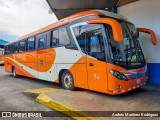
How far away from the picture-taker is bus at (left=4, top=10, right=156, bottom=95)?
20.5 feet

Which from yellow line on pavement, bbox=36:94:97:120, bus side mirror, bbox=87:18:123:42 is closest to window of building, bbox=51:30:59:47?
bus side mirror, bbox=87:18:123:42

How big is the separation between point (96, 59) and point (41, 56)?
4.25 m

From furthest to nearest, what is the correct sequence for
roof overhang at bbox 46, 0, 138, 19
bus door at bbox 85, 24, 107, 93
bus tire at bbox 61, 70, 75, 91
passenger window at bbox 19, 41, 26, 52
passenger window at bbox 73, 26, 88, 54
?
passenger window at bbox 19, 41, 26, 52, roof overhang at bbox 46, 0, 138, 19, bus tire at bbox 61, 70, 75, 91, passenger window at bbox 73, 26, 88, 54, bus door at bbox 85, 24, 107, 93

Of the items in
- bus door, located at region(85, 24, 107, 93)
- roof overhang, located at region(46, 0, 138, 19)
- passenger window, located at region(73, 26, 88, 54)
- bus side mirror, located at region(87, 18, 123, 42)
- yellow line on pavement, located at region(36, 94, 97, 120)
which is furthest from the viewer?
roof overhang, located at region(46, 0, 138, 19)

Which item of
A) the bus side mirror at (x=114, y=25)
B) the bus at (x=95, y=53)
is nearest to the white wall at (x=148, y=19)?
the bus at (x=95, y=53)

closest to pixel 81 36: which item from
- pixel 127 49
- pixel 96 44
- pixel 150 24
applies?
pixel 96 44

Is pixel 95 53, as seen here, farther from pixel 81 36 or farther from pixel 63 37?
pixel 63 37

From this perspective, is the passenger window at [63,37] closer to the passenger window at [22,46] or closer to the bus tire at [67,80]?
the bus tire at [67,80]

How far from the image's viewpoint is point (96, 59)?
6.65 meters

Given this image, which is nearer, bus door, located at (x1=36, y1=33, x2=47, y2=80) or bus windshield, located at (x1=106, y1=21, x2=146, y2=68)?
bus windshield, located at (x1=106, y1=21, x2=146, y2=68)

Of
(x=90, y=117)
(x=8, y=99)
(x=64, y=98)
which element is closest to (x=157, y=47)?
(x=64, y=98)

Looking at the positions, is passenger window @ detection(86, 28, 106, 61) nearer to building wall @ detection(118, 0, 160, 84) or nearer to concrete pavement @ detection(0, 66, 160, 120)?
concrete pavement @ detection(0, 66, 160, 120)

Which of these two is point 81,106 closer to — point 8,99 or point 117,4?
point 8,99

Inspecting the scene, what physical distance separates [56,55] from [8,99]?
2653mm
